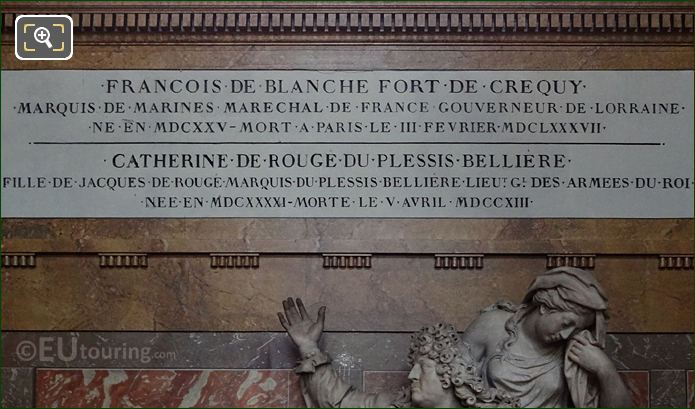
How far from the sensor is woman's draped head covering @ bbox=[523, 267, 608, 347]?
7199 mm

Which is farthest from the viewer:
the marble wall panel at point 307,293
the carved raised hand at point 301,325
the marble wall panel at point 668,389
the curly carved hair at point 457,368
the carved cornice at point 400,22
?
the carved cornice at point 400,22

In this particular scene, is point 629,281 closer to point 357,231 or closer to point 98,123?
point 357,231

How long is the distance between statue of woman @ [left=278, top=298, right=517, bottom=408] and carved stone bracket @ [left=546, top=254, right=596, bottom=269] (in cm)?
97

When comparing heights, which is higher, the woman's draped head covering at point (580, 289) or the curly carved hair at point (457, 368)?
the woman's draped head covering at point (580, 289)

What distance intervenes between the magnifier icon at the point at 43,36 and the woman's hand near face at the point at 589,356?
3.72 metres

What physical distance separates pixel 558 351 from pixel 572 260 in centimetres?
81

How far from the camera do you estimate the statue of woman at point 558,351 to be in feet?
23.6

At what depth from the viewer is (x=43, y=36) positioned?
27.1 ft

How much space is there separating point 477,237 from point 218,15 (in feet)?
6.93

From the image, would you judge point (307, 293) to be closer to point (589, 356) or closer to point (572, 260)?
point (572, 260)

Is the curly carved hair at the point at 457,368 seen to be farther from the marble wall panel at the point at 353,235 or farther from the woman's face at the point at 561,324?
the marble wall panel at the point at 353,235

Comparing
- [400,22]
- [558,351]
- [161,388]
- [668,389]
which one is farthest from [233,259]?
[668,389]

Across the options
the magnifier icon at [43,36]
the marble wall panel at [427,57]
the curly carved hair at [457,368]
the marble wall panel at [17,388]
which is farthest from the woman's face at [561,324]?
the magnifier icon at [43,36]

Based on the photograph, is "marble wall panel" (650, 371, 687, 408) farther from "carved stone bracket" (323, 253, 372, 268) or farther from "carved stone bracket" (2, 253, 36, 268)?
"carved stone bracket" (2, 253, 36, 268)
